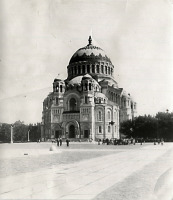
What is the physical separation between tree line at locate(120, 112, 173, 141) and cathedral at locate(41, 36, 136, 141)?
14.6 ft

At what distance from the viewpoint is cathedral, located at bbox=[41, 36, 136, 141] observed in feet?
251

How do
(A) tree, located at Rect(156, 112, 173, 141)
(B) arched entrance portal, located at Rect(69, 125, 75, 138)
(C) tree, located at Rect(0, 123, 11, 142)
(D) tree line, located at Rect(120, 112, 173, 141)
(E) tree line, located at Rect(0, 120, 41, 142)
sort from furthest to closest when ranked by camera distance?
(E) tree line, located at Rect(0, 120, 41, 142)
(C) tree, located at Rect(0, 123, 11, 142)
(B) arched entrance portal, located at Rect(69, 125, 75, 138)
(D) tree line, located at Rect(120, 112, 173, 141)
(A) tree, located at Rect(156, 112, 173, 141)

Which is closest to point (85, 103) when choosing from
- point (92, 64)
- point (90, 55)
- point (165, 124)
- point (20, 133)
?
point (92, 64)

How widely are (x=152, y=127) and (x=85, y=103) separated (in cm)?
1732

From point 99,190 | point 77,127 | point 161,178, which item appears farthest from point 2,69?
point 77,127

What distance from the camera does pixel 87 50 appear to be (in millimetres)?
87000

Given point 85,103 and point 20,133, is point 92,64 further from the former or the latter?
point 20,133

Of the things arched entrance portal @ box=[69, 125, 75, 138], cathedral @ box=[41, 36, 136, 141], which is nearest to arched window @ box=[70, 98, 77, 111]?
cathedral @ box=[41, 36, 136, 141]

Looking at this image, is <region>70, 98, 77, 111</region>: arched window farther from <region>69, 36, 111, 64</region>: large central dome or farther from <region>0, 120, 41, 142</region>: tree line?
<region>0, 120, 41, 142</region>: tree line

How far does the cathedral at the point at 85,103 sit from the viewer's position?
7638cm

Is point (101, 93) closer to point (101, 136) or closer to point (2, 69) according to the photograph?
point (101, 136)

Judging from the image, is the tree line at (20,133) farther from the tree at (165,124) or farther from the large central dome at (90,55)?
the tree at (165,124)

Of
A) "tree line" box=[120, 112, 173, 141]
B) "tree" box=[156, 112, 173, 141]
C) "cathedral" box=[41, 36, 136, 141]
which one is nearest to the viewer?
"tree" box=[156, 112, 173, 141]

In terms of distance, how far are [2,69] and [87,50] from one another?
75.3 m
